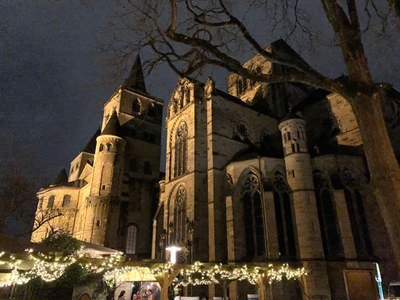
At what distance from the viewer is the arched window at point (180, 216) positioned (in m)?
22.7

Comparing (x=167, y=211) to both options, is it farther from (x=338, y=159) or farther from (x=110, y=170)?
(x=338, y=159)

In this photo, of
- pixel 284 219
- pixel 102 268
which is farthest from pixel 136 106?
pixel 102 268

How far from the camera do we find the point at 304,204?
17859 millimetres

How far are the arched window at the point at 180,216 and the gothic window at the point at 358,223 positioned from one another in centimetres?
1155

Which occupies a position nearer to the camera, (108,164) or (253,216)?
(253,216)

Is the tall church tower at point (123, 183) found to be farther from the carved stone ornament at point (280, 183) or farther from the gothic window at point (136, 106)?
the carved stone ornament at point (280, 183)

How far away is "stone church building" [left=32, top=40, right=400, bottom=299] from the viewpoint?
17.1 metres

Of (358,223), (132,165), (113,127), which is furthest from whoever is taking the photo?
(132,165)

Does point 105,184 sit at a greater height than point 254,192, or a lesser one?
greater

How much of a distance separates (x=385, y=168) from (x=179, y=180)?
66.4 feet

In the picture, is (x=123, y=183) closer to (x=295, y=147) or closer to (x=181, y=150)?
(x=181, y=150)

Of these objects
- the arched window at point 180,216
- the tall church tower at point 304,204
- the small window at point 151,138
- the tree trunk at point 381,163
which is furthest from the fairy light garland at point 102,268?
the small window at point 151,138

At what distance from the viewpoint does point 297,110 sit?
2889 cm

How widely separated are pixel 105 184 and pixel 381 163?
29.3 m
